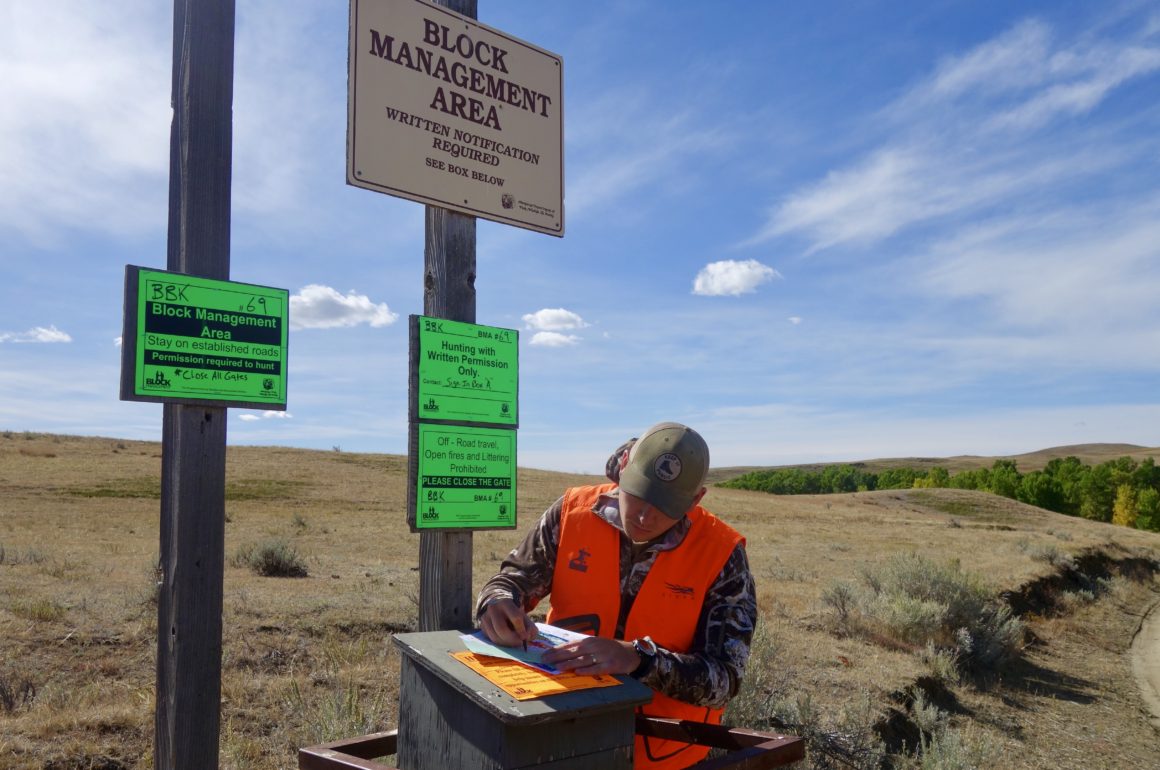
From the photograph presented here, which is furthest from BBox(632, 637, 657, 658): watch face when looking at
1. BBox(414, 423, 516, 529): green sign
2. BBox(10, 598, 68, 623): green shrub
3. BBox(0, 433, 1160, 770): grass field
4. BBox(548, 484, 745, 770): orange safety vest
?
BBox(10, 598, 68, 623): green shrub

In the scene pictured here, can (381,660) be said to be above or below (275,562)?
below

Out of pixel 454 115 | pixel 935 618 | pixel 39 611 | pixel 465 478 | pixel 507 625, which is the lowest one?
pixel 935 618

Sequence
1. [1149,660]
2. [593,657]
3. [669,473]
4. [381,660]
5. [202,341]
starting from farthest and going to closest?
[1149,660], [381,660], [202,341], [669,473], [593,657]

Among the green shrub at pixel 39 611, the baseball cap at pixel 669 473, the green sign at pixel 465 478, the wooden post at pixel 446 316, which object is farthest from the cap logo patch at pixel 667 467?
the green shrub at pixel 39 611

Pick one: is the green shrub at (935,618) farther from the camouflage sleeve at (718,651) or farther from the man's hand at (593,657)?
the man's hand at (593,657)

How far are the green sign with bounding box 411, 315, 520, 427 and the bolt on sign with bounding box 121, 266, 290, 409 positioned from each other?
0.54 meters

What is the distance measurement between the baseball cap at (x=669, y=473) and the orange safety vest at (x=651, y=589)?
230 mm

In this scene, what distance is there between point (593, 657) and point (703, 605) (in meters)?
0.67

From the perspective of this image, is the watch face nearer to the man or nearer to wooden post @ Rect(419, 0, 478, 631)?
the man

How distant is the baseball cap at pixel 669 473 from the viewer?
2.76m

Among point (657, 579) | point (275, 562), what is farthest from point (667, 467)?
point (275, 562)

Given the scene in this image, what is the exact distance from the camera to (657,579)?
9.45ft

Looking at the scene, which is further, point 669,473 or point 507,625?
point 669,473

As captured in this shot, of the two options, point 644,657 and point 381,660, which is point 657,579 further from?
point 381,660
